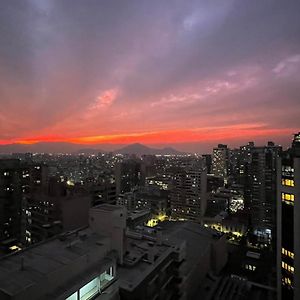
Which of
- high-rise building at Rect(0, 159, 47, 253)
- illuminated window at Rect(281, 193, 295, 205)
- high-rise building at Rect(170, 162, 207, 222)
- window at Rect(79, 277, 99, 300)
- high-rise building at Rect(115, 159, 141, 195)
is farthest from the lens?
high-rise building at Rect(115, 159, 141, 195)

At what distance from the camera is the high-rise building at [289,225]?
1462cm

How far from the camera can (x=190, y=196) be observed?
4494cm

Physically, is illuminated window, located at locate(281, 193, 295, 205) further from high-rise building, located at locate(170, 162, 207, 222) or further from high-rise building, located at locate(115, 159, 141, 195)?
high-rise building, located at locate(115, 159, 141, 195)

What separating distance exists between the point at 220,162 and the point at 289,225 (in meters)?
88.3

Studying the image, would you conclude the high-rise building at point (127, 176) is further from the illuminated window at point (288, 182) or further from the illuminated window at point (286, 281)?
the illuminated window at point (288, 182)

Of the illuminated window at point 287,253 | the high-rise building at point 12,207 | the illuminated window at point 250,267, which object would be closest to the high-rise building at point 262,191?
the illuminated window at point 250,267

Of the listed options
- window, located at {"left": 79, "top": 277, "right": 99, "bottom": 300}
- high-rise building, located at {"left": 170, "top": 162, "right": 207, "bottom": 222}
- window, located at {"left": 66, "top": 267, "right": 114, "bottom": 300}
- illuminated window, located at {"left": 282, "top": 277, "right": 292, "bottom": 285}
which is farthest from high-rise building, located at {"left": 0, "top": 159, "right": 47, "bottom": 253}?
high-rise building, located at {"left": 170, "top": 162, "right": 207, "bottom": 222}

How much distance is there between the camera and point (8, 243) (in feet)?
79.6

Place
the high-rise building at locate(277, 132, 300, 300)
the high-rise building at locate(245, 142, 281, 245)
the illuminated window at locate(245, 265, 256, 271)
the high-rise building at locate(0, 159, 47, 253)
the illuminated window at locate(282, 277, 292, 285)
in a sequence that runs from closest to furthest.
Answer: the high-rise building at locate(277, 132, 300, 300) < the illuminated window at locate(282, 277, 292, 285) < the high-rise building at locate(0, 159, 47, 253) < the illuminated window at locate(245, 265, 256, 271) < the high-rise building at locate(245, 142, 281, 245)

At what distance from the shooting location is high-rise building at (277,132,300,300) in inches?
575

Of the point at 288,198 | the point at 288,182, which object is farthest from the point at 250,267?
the point at 288,182

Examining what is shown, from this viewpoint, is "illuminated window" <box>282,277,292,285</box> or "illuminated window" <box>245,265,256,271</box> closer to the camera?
"illuminated window" <box>282,277,292,285</box>

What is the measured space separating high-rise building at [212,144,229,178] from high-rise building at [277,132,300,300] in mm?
83092

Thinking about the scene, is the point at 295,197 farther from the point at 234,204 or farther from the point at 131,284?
the point at 234,204
